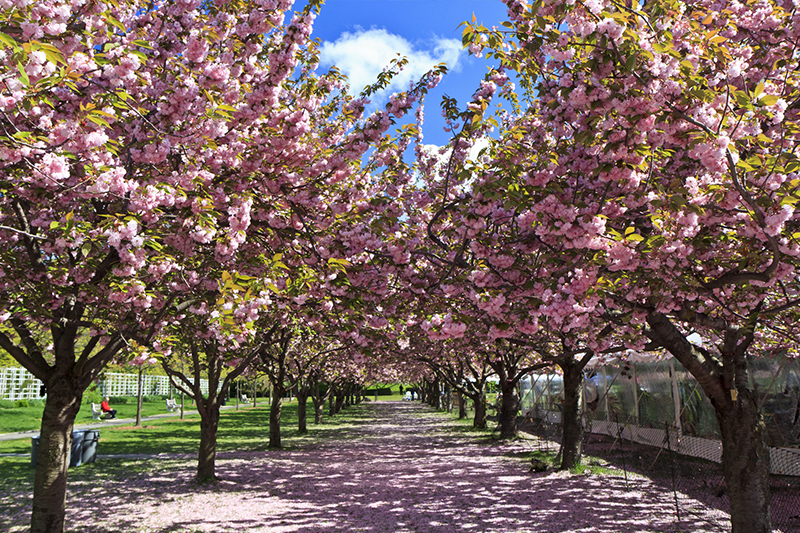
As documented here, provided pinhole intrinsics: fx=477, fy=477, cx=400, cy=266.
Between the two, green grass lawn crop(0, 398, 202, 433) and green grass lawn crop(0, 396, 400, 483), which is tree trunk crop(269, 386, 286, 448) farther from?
green grass lawn crop(0, 398, 202, 433)

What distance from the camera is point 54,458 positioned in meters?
6.60

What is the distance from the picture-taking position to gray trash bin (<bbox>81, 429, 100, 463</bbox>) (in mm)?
13984

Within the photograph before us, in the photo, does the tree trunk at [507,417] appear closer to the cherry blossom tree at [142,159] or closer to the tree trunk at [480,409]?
the tree trunk at [480,409]

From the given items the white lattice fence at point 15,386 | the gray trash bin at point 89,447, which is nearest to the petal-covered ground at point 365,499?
the gray trash bin at point 89,447

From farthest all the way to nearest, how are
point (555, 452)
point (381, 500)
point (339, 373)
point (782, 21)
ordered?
point (339, 373)
point (555, 452)
point (381, 500)
point (782, 21)

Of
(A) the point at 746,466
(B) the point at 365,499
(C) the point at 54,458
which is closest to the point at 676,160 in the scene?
(A) the point at 746,466

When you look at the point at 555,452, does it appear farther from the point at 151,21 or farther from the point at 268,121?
the point at 151,21

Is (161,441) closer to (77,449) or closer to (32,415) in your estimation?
(77,449)

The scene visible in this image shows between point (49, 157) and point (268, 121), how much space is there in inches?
96.6

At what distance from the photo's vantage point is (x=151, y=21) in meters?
5.63

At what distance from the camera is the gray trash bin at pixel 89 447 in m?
14.0

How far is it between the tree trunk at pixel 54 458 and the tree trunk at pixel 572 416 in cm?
1106

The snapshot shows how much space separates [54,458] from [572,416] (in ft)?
36.9

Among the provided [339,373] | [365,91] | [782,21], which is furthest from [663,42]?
[339,373]
